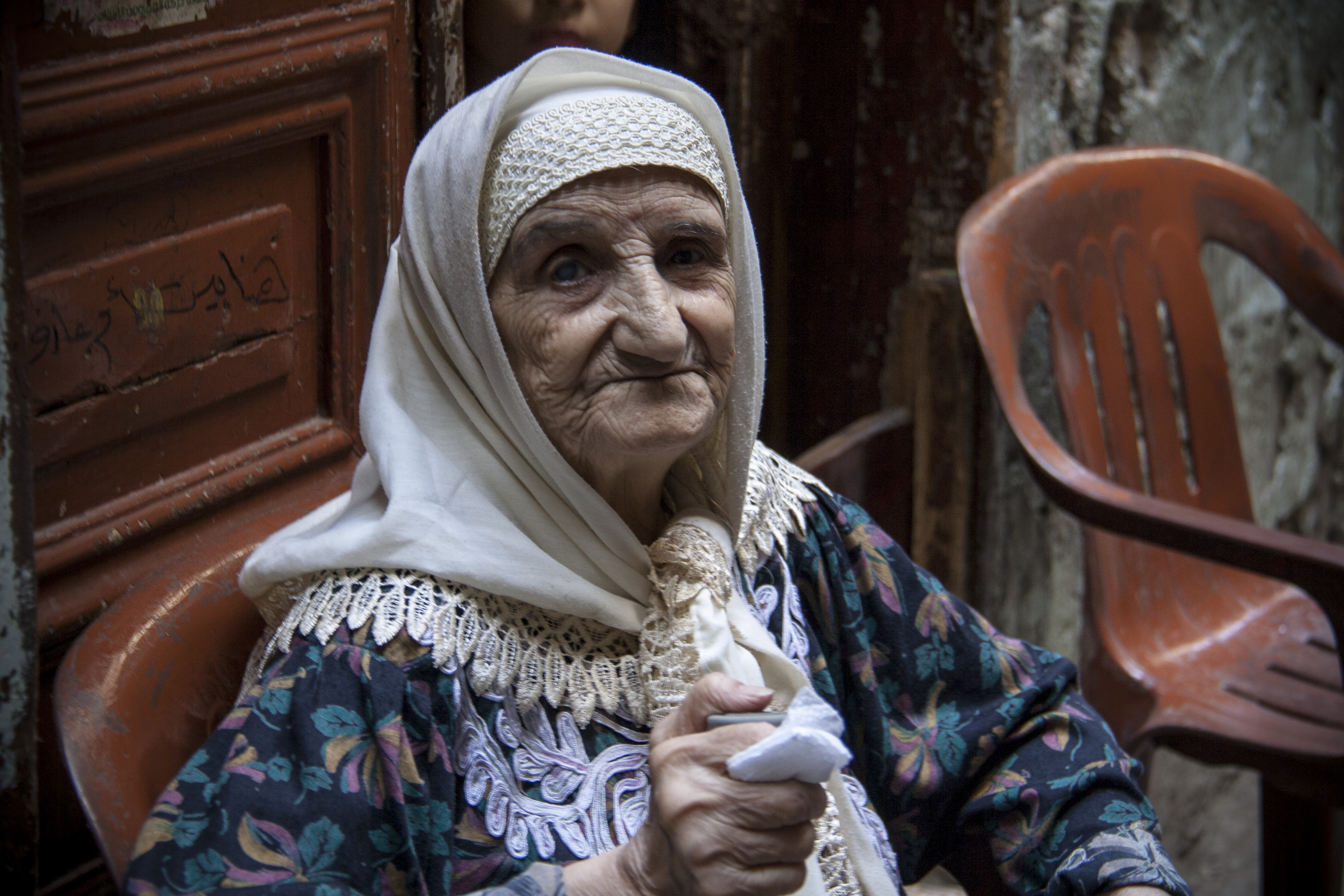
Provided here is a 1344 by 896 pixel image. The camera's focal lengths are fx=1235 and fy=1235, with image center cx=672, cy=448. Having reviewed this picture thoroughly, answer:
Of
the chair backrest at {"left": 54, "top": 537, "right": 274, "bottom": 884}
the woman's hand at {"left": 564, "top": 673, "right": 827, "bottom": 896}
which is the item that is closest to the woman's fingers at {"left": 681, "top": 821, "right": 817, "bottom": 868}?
the woman's hand at {"left": 564, "top": 673, "right": 827, "bottom": 896}

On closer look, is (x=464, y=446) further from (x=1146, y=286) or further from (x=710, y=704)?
(x=1146, y=286)

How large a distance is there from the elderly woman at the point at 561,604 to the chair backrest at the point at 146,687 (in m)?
0.06

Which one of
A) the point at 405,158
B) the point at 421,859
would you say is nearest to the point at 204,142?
the point at 405,158

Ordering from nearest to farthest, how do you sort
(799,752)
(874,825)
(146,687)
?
(799,752)
(146,687)
(874,825)

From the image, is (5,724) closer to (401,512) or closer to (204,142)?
(401,512)

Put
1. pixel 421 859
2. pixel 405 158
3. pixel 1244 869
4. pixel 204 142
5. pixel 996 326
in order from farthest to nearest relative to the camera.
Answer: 1. pixel 1244 869
2. pixel 996 326
3. pixel 405 158
4. pixel 204 142
5. pixel 421 859

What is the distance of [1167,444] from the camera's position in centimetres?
244

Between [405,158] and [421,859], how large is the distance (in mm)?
1085

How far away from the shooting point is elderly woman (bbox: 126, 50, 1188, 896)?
1.07 meters

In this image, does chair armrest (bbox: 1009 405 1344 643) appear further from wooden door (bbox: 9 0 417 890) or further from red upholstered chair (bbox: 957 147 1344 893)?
wooden door (bbox: 9 0 417 890)

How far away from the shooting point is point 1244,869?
12.0ft

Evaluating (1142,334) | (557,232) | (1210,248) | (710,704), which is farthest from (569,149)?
(1210,248)

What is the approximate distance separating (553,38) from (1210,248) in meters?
1.85

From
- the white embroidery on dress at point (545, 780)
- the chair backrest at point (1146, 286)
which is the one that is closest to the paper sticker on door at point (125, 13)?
the white embroidery on dress at point (545, 780)
